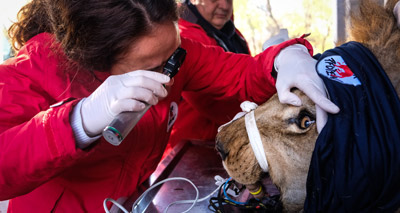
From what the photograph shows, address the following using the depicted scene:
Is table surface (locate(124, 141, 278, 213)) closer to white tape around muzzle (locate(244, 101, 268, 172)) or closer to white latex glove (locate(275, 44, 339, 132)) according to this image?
white tape around muzzle (locate(244, 101, 268, 172))

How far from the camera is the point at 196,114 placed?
2389 mm

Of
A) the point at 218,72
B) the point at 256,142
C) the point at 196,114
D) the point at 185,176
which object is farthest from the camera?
→ the point at 196,114

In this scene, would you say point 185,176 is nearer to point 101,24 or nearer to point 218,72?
point 218,72

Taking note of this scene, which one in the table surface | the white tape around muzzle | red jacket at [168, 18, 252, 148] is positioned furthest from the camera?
red jacket at [168, 18, 252, 148]

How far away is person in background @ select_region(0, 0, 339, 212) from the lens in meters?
1.10

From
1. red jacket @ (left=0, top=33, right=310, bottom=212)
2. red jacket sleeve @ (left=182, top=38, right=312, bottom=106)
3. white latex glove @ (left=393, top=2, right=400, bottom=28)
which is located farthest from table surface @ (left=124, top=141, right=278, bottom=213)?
white latex glove @ (left=393, top=2, right=400, bottom=28)

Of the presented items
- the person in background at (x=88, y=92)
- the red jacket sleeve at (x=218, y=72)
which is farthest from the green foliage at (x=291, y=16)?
the person in background at (x=88, y=92)

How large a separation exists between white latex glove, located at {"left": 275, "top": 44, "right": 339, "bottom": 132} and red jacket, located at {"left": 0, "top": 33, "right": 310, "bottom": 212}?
0.12 meters

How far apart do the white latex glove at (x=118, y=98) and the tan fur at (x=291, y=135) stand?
0.31 meters

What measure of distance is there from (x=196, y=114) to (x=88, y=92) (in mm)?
1043

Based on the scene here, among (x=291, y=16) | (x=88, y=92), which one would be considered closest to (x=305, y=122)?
(x=88, y=92)

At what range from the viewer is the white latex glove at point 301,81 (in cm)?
103

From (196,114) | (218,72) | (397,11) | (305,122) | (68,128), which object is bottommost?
(196,114)

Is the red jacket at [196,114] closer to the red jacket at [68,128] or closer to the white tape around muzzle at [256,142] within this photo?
the red jacket at [68,128]
